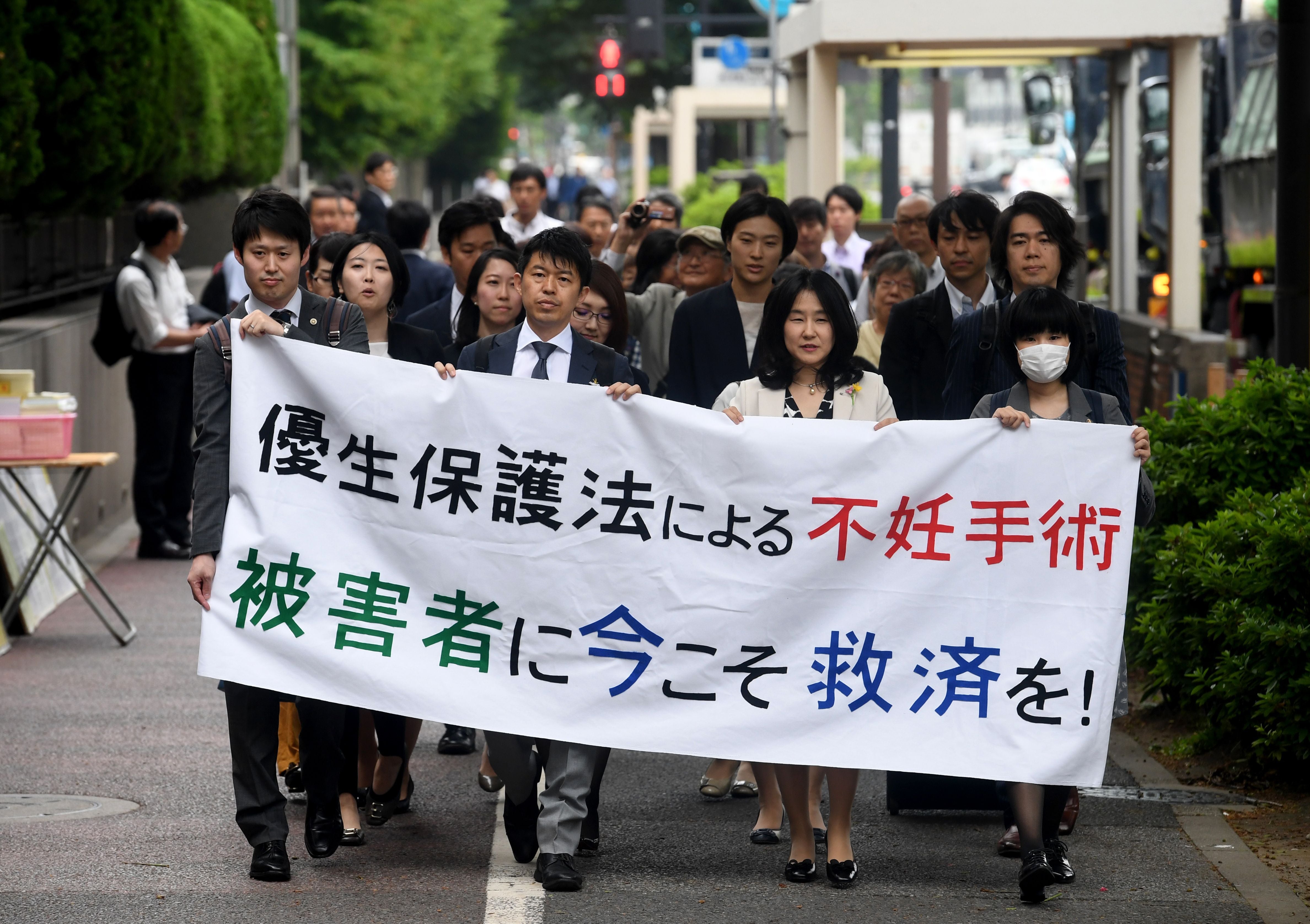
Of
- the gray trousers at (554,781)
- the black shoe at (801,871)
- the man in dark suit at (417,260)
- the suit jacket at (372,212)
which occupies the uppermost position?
the suit jacket at (372,212)

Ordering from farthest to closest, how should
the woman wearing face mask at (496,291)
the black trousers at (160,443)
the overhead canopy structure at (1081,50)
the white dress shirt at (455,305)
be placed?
1. the overhead canopy structure at (1081,50)
2. the black trousers at (160,443)
3. the white dress shirt at (455,305)
4. the woman wearing face mask at (496,291)

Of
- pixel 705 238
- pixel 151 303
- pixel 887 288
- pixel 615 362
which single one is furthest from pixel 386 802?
pixel 151 303

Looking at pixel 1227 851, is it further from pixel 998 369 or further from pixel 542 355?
pixel 542 355

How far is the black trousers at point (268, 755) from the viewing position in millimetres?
5328

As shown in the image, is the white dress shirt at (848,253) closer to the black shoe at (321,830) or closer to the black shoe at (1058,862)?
the black shoe at (1058,862)

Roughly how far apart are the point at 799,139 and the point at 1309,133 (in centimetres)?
754

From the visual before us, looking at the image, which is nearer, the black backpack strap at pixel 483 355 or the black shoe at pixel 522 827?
the black shoe at pixel 522 827

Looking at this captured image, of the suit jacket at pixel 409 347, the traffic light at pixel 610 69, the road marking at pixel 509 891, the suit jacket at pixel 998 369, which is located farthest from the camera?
the traffic light at pixel 610 69

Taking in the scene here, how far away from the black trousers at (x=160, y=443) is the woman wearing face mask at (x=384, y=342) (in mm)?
5620

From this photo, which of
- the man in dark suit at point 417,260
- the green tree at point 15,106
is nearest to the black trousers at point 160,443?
the green tree at point 15,106

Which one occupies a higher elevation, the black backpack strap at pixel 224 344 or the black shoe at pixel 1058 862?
the black backpack strap at pixel 224 344

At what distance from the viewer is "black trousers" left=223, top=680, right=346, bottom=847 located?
210 inches

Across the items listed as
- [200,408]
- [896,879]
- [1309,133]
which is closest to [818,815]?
[896,879]

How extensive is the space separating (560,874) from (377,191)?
12131 millimetres
